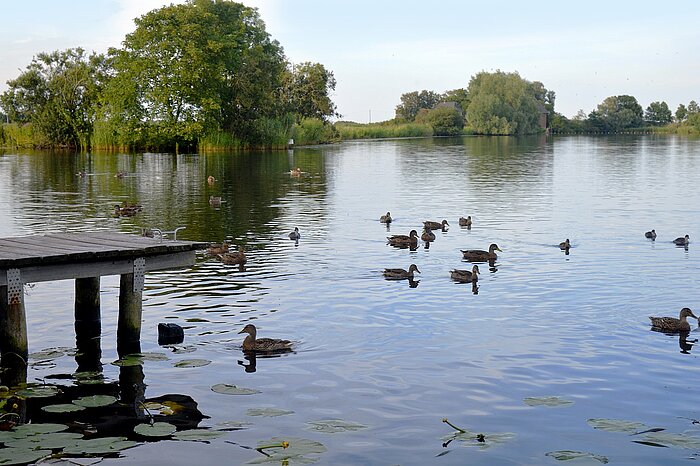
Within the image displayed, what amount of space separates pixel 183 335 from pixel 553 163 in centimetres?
6071

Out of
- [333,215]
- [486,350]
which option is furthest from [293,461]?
[333,215]

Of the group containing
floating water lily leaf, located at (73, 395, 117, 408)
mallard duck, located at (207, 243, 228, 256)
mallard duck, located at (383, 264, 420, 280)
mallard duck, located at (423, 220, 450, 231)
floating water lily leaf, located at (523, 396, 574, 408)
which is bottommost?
floating water lily leaf, located at (523, 396, 574, 408)

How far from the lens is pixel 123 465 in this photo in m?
9.49

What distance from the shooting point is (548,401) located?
11.7 m

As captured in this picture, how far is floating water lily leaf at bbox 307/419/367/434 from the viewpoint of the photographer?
10.6 meters

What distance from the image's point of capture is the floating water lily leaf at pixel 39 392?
11539mm

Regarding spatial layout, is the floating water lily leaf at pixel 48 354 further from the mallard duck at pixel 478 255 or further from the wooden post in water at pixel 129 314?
the mallard duck at pixel 478 255

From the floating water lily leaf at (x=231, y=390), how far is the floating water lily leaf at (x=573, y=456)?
13.5 feet

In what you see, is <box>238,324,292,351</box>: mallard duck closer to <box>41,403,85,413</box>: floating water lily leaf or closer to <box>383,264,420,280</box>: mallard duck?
<box>41,403,85,413</box>: floating water lily leaf

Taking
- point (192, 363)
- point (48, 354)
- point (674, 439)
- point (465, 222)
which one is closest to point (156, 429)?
point (192, 363)

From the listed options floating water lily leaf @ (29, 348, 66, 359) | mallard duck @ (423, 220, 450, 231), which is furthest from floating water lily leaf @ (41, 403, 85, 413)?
mallard duck @ (423, 220, 450, 231)

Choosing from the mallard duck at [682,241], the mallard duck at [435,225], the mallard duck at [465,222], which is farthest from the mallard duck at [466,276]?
the mallard duck at [465,222]

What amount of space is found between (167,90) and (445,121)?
328 feet

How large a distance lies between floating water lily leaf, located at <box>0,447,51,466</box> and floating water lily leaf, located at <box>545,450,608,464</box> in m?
5.29
